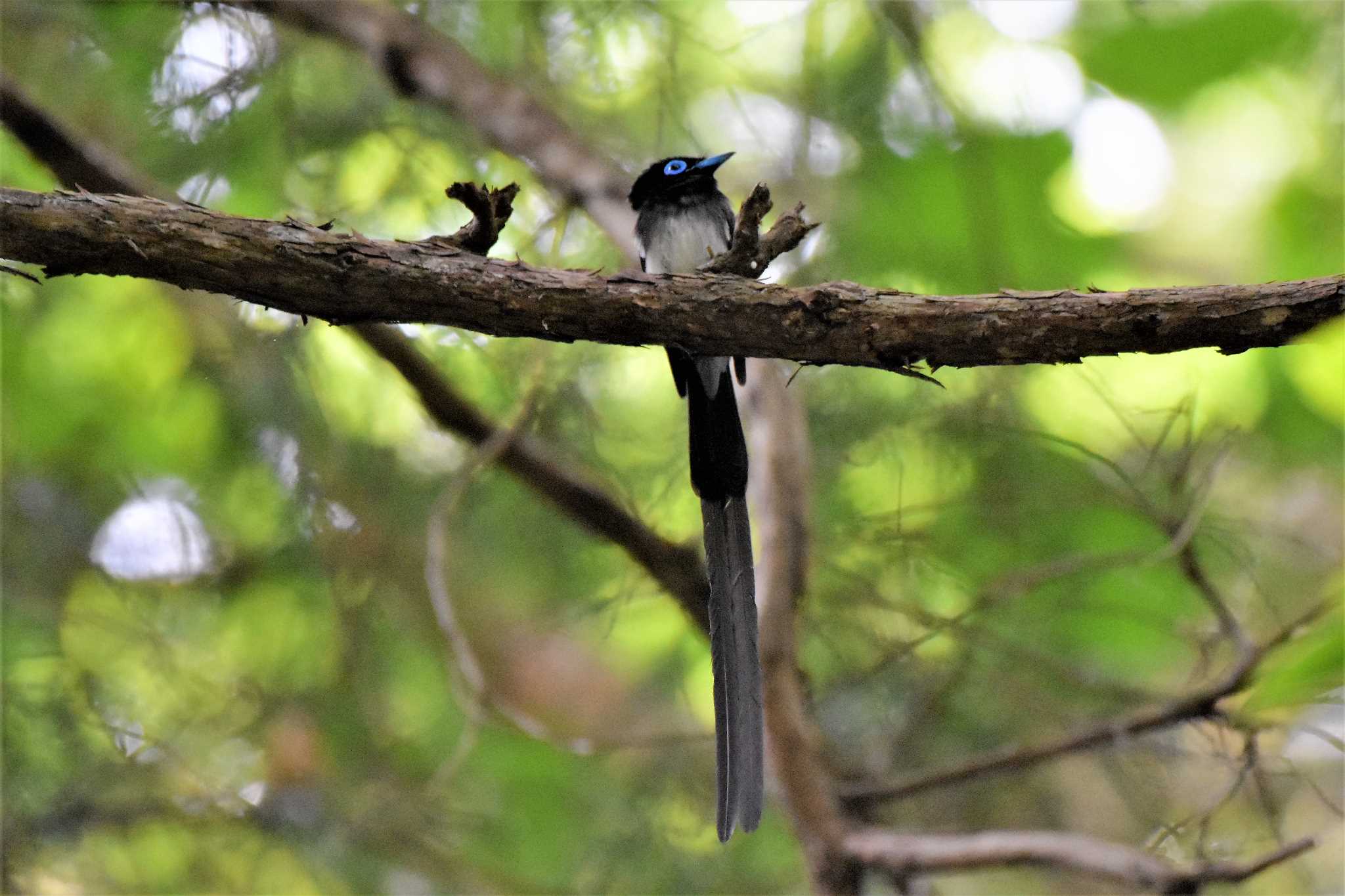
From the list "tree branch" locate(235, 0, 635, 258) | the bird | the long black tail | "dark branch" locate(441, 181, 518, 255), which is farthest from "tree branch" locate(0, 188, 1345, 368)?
"tree branch" locate(235, 0, 635, 258)

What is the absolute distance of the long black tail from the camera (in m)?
1.81

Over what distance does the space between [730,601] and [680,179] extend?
3.17ft

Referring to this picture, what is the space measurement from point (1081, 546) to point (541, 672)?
1531mm

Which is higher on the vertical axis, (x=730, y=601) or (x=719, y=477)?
(x=719, y=477)

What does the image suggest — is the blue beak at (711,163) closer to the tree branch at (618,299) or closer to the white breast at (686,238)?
the white breast at (686,238)

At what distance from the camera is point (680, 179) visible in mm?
2498

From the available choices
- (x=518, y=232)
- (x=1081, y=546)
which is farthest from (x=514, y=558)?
(x=1081, y=546)

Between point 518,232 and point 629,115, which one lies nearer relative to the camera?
point 518,232

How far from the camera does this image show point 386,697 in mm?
3160

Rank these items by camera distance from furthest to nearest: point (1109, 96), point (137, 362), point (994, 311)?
point (137, 362), point (1109, 96), point (994, 311)

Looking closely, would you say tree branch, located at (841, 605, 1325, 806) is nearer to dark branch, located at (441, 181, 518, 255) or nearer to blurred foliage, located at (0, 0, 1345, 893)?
blurred foliage, located at (0, 0, 1345, 893)

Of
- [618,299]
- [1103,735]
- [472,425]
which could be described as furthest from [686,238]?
[1103,735]

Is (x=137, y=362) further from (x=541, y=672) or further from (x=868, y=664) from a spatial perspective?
(x=868, y=664)

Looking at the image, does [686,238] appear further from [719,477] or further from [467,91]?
[467,91]
